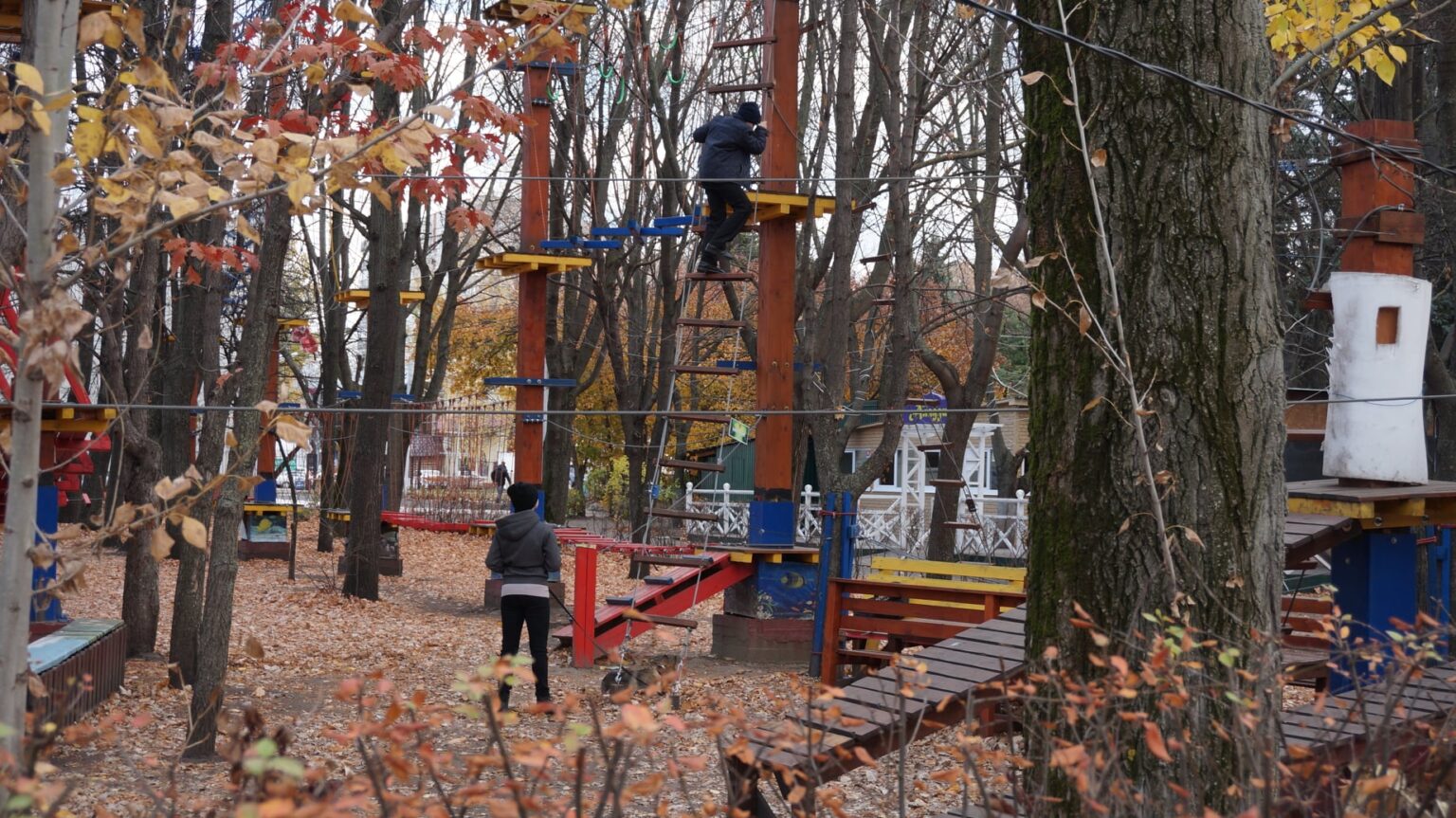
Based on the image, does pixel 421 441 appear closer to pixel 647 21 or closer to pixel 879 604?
pixel 647 21

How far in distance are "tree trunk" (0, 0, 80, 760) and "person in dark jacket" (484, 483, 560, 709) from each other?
6.34m

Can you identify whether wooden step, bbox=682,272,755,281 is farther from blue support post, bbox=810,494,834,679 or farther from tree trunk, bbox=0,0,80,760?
tree trunk, bbox=0,0,80,760

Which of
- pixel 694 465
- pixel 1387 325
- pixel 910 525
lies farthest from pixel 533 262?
pixel 910 525

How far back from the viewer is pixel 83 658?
29.1 ft

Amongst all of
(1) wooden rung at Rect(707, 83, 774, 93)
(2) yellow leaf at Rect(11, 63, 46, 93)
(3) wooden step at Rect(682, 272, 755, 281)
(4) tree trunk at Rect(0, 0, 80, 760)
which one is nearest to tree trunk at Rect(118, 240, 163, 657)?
(3) wooden step at Rect(682, 272, 755, 281)

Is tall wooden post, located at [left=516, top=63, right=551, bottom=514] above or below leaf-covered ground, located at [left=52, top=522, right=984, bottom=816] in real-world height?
above

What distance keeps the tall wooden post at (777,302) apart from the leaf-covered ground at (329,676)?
153 centimetres

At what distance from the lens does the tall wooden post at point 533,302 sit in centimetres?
1548

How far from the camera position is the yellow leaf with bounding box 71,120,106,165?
10.9 ft

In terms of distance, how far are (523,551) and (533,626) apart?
1.87 ft

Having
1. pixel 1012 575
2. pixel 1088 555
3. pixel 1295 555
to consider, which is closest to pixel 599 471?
pixel 1012 575

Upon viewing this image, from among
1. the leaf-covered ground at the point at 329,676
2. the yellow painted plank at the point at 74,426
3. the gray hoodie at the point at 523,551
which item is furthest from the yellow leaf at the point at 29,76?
the gray hoodie at the point at 523,551

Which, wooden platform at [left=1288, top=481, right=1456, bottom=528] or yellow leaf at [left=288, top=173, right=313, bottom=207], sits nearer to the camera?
yellow leaf at [left=288, top=173, right=313, bottom=207]

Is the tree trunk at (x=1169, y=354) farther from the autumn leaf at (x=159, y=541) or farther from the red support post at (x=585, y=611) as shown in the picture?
the red support post at (x=585, y=611)
